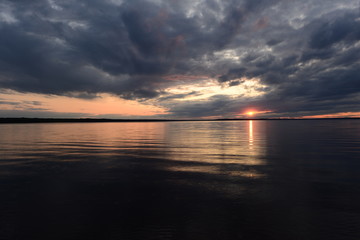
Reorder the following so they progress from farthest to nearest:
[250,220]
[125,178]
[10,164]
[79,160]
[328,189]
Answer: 1. [79,160]
2. [10,164]
3. [125,178]
4. [328,189]
5. [250,220]

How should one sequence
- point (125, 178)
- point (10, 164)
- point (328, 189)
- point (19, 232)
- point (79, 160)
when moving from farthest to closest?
point (79, 160)
point (10, 164)
point (125, 178)
point (328, 189)
point (19, 232)

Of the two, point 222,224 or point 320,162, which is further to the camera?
point 320,162

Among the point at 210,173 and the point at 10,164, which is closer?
the point at 210,173

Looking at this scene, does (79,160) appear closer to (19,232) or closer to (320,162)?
(19,232)

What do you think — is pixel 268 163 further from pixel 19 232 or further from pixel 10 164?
pixel 10 164

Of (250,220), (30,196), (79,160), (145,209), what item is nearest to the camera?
(250,220)

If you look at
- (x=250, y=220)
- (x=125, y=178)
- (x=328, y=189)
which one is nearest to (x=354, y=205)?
(x=328, y=189)

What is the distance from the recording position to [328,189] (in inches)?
453

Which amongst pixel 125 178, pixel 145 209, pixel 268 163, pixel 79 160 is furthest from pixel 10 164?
pixel 268 163

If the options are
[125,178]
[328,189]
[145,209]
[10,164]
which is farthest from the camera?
[10,164]

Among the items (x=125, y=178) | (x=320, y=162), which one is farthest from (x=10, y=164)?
(x=320, y=162)

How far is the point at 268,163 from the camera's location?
1830 cm

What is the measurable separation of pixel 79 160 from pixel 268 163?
18.5 meters

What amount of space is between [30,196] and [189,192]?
863cm
